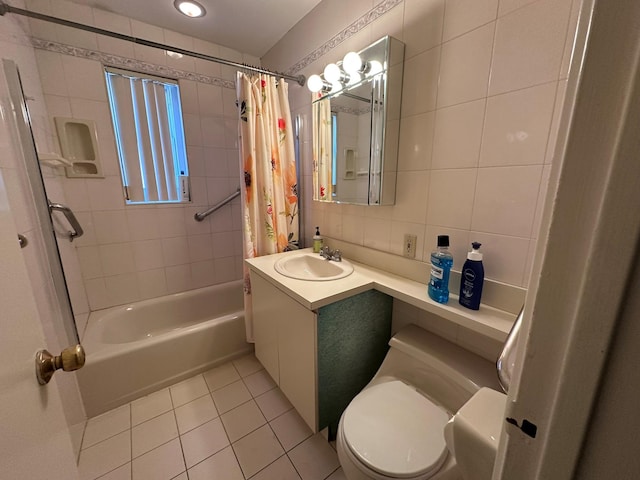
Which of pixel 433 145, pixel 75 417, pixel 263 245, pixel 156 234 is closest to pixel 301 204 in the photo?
pixel 263 245

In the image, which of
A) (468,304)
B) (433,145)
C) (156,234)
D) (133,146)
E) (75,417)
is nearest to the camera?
(468,304)

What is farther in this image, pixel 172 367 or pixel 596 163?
pixel 172 367

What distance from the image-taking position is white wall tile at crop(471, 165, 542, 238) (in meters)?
0.84

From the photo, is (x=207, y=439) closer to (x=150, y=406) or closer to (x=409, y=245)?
(x=150, y=406)

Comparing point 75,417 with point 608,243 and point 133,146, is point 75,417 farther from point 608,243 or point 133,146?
point 608,243

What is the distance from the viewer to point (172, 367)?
1.61 meters

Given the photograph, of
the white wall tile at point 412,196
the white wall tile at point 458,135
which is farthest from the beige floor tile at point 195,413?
the white wall tile at point 458,135

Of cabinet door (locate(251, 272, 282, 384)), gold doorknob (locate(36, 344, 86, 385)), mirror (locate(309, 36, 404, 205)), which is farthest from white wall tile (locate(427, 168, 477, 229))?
gold doorknob (locate(36, 344, 86, 385))

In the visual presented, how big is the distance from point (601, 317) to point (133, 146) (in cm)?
240

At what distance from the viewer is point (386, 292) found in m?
1.14

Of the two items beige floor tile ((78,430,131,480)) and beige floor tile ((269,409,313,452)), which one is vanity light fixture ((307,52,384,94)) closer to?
beige floor tile ((269,409,313,452))

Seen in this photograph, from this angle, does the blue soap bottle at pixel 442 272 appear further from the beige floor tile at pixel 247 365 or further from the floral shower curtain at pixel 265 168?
the beige floor tile at pixel 247 365

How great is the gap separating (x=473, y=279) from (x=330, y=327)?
58cm

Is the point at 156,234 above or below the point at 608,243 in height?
below
